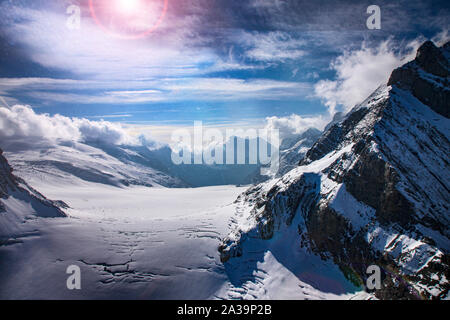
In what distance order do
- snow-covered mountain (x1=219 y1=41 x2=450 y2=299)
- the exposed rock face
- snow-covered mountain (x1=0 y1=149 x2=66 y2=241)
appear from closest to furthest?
snow-covered mountain (x1=219 y1=41 x2=450 y2=299), snow-covered mountain (x1=0 y1=149 x2=66 y2=241), the exposed rock face

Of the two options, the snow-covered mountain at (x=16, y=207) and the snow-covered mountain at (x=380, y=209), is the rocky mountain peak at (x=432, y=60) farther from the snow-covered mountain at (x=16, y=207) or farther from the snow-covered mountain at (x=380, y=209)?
the snow-covered mountain at (x=16, y=207)

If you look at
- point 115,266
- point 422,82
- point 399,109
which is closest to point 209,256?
point 115,266

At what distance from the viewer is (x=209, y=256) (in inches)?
2367

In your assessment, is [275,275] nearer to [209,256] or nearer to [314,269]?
[314,269]

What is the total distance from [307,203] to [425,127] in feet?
118

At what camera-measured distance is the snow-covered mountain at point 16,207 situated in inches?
2170

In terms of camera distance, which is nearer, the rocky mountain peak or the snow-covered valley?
the snow-covered valley

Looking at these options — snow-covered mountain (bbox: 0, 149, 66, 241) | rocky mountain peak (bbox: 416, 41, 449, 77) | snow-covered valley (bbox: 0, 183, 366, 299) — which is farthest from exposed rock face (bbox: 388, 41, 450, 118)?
snow-covered mountain (bbox: 0, 149, 66, 241)

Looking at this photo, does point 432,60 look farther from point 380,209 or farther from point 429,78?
point 380,209

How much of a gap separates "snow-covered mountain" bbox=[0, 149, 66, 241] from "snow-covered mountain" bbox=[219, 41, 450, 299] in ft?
169

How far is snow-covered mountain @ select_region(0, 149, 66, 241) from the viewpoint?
181ft

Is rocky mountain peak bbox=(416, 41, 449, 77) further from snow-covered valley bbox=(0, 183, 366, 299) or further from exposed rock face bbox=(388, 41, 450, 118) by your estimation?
snow-covered valley bbox=(0, 183, 366, 299)

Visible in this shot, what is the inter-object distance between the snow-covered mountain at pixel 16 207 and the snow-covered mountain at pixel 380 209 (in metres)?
51.4
